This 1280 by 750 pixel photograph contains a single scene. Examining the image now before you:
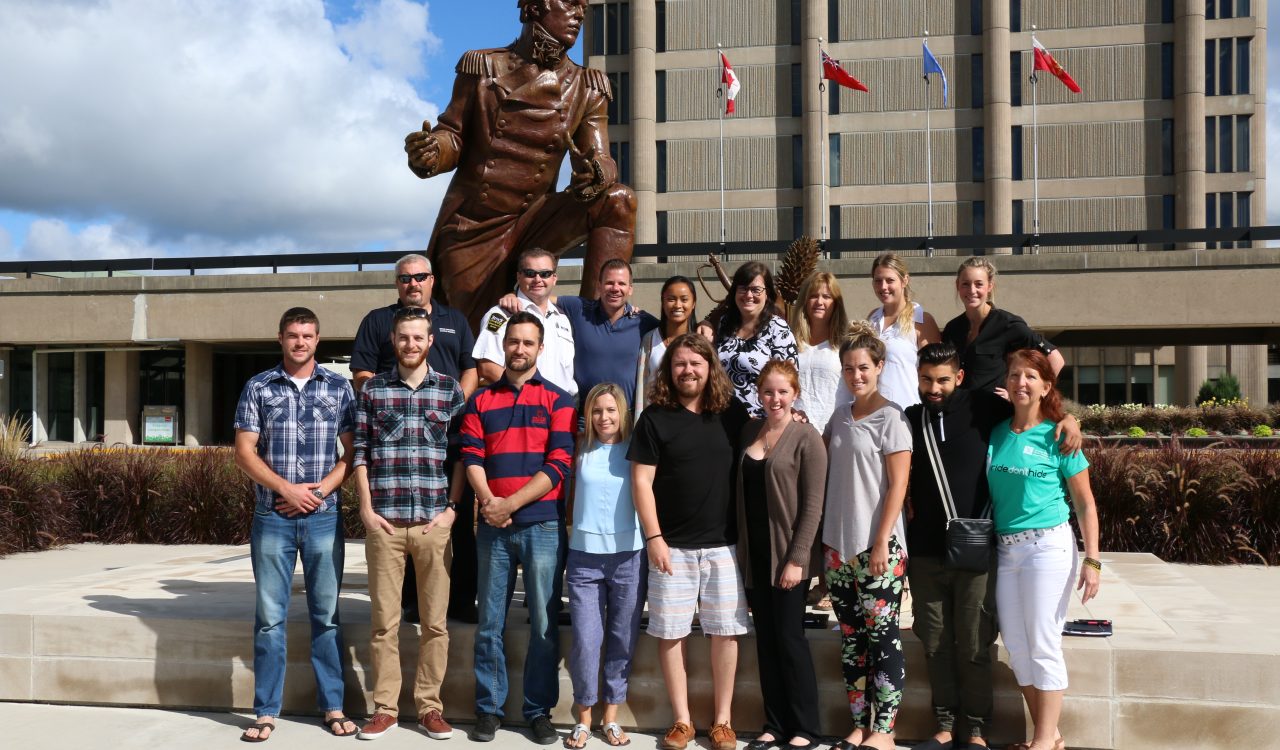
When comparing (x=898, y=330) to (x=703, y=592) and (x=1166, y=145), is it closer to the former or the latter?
(x=703, y=592)

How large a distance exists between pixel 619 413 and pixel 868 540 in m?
1.26

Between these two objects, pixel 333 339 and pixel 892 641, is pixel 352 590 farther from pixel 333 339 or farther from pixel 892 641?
pixel 333 339

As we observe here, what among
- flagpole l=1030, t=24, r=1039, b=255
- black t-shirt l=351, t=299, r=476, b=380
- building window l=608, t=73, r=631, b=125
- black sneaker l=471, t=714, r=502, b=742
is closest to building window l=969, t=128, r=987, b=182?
flagpole l=1030, t=24, r=1039, b=255

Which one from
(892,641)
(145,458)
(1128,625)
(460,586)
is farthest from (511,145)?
(145,458)

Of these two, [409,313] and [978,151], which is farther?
[978,151]

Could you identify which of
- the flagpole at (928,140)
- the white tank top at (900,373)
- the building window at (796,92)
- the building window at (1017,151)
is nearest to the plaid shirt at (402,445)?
the white tank top at (900,373)

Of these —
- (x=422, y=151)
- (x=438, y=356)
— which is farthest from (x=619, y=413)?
(x=422, y=151)

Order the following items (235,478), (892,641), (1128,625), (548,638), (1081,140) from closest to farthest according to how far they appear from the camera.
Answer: (892,641)
(548,638)
(1128,625)
(235,478)
(1081,140)

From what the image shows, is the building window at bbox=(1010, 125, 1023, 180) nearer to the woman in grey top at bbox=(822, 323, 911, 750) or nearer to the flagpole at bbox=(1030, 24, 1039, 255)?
the flagpole at bbox=(1030, 24, 1039, 255)

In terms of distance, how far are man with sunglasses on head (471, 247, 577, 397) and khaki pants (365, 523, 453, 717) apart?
100cm

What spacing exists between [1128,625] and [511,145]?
4.62 m

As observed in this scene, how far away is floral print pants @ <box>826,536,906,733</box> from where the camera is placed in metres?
4.47

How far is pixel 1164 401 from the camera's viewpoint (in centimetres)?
4234

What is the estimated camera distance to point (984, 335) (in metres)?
5.07
